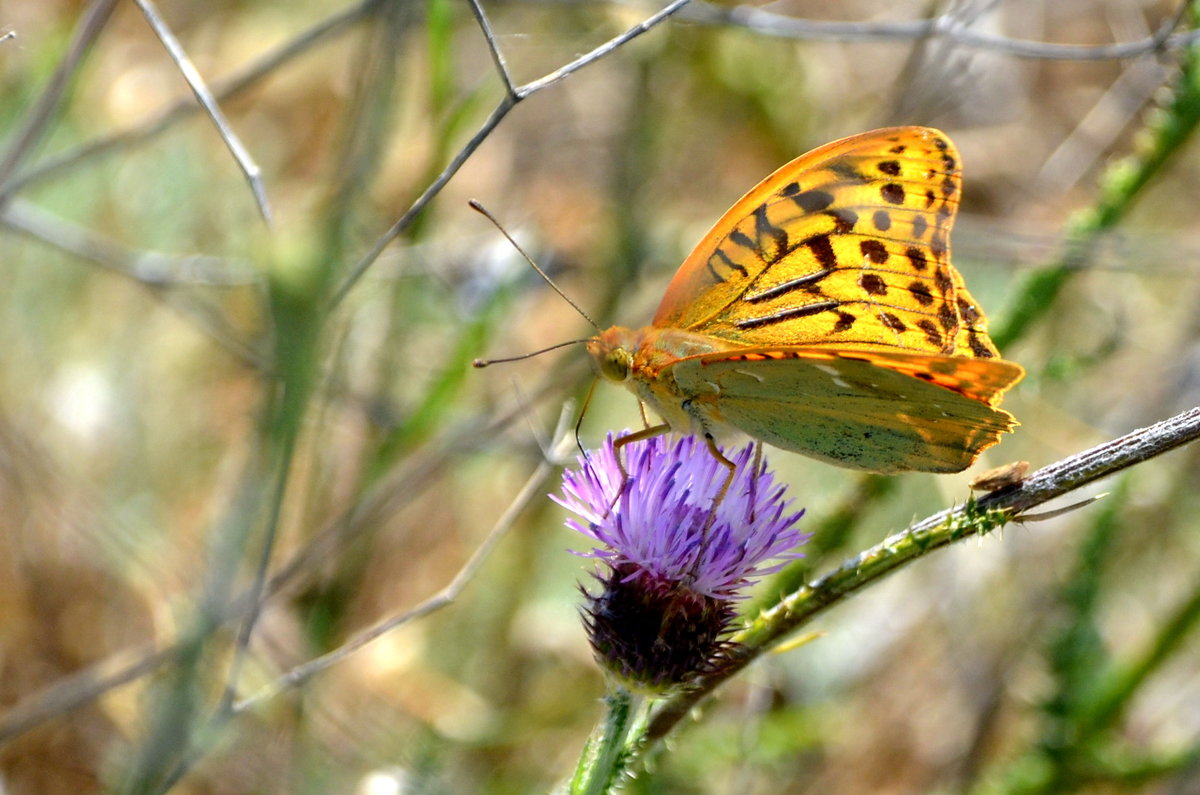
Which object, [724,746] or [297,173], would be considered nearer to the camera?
[724,746]

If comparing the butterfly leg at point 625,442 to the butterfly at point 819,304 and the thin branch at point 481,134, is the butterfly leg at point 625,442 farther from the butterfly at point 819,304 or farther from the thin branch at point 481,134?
the thin branch at point 481,134

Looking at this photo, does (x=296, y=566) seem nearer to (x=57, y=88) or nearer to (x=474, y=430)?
(x=474, y=430)

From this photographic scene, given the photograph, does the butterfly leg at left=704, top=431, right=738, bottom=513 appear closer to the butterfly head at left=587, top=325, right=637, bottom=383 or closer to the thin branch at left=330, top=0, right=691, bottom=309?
the butterfly head at left=587, top=325, right=637, bottom=383

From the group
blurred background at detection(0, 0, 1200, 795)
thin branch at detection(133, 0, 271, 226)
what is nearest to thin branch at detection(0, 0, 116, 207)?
blurred background at detection(0, 0, 1200, 795)

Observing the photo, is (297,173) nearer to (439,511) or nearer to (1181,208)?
(439,511)

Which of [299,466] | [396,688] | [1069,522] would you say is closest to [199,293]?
[299,466]

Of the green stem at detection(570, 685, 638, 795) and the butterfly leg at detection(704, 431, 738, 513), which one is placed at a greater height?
the butterfly leg at detection(704, 431, 738, 513)
